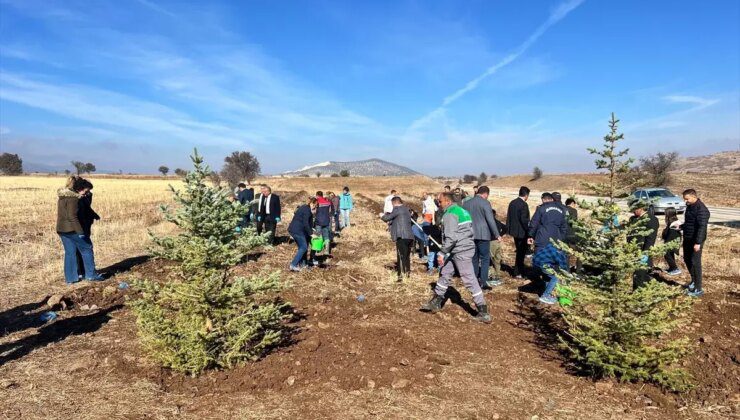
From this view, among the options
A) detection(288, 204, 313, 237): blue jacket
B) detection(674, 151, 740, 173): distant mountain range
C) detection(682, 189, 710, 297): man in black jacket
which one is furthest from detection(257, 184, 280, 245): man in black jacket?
detection(674, 151, 740, 173): distant mountain range

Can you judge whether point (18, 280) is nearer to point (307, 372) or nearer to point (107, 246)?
point (107, 246)

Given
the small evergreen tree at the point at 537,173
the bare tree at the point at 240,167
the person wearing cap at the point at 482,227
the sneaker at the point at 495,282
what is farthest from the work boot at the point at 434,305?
the small evergreen tree at the point at 537,173

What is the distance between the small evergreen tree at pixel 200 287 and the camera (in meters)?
4.24

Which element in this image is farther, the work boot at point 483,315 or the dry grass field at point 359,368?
the work boot at point 483,315

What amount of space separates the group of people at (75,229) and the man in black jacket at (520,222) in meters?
8.57

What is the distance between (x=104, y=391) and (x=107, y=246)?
30.8 feet

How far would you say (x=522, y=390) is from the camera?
14.3ft

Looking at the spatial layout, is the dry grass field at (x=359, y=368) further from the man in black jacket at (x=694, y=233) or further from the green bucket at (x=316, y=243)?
the green bucket at (x=316, y=243)

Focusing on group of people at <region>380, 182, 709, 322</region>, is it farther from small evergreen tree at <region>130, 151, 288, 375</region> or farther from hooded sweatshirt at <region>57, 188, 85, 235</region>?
hooded sweatshirt at <region>57, 188, 85, 235</region>

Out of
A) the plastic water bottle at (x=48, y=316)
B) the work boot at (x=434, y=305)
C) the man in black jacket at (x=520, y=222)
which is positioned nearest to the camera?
the plastic water bottle at (x=48, y=316)

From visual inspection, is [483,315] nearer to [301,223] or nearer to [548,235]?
[548,235]

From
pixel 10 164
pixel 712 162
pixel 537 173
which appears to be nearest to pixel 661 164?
pixel 537 173

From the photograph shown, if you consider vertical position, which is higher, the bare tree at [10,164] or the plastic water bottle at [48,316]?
the bare tree at [10,164]

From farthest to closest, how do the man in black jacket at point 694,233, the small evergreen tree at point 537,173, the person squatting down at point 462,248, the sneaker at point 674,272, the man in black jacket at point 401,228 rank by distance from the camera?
the small evergreen tree at point 537,173 < the sneaker at point 674,272 < the man in black jacket at point 401,228 < the man in black jacket at point 694,233 < the person squatting down at point 462,248
